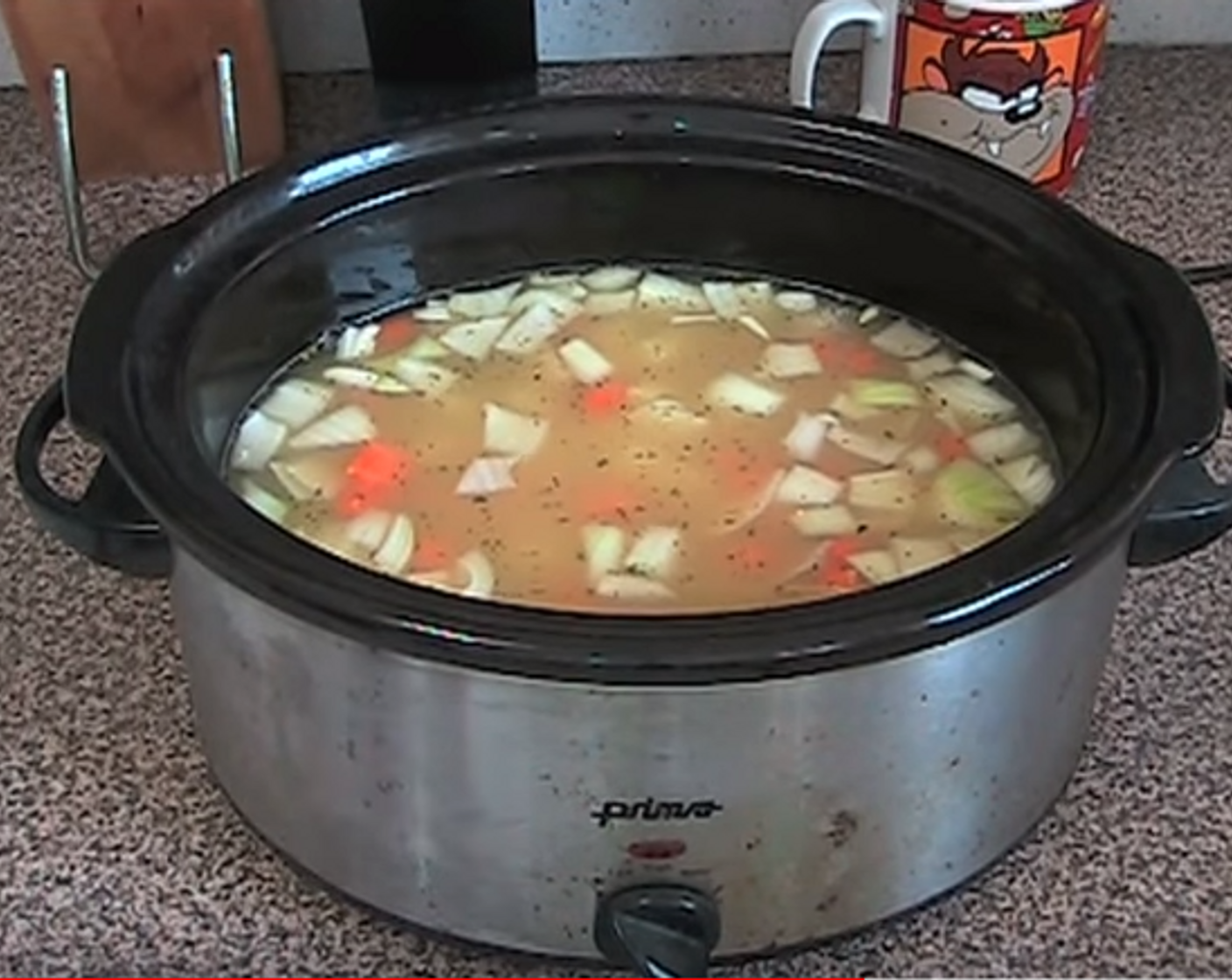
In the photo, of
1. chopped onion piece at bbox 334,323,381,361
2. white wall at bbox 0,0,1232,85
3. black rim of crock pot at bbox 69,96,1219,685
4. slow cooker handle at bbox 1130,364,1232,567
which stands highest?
black rim of crock pot at bbox 69,96,1219,685

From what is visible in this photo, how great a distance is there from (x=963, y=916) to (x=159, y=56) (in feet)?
2.35

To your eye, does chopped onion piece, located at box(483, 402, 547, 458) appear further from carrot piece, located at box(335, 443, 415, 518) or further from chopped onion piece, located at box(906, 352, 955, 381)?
chopped onion piece, located at box(906, 352, 955, 381)

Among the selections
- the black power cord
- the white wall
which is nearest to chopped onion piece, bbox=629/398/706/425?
the black power cord

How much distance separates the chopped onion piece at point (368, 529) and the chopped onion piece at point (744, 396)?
0.57 feet

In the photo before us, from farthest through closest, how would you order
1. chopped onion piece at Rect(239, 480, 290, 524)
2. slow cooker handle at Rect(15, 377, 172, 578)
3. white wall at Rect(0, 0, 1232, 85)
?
white wall at Rect(0, 0, 1232, 85) → chopped onion piece at Rect(239, 480, 290, 524) → slow cooker handle at Rect(15, 377, 172, 578)

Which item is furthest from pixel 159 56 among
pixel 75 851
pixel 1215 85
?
pixel 1215 85

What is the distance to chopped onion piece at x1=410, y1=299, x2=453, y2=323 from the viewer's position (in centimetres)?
109

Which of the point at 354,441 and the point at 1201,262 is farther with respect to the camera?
the point at 1201,262

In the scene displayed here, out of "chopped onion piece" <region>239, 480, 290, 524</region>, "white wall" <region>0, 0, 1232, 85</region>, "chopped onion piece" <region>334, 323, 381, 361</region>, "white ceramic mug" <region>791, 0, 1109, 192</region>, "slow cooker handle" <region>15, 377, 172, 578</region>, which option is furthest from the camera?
"white wall" <region>0, 0, 1232, 85</region>

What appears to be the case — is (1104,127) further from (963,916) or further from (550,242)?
(963,916)

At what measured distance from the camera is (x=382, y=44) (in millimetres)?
1376

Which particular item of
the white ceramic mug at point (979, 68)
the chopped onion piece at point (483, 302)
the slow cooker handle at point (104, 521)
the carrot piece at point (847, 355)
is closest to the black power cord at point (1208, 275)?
the white ceramic mug at point (979, 68)

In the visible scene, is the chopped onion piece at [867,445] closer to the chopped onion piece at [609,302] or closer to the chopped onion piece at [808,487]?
the chopped onion piece at [808,487]

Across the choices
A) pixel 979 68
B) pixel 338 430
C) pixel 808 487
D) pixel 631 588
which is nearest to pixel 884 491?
pixel 808 487
